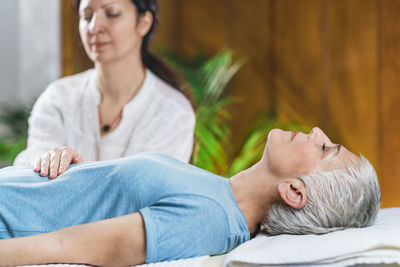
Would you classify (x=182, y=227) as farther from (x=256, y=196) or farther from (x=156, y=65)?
(x=156, y=65)

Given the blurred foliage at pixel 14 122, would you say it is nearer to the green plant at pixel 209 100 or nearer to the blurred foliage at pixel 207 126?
the blurred foliage at pixel 207 126

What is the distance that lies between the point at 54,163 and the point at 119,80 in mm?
605

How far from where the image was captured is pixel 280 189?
1164mm

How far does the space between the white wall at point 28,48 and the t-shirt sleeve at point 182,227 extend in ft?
6.39

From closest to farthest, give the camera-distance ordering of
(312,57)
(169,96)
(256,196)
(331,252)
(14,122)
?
(331,252) → (256,196) → (169,96) → (14,122) → (312,57)

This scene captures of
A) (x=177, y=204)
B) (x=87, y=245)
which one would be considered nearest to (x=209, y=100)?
(x=177, y=204)

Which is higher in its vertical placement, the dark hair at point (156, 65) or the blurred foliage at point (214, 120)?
the dark hair at point (156, 65)

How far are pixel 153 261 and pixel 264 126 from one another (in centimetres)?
198

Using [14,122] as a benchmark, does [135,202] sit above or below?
above

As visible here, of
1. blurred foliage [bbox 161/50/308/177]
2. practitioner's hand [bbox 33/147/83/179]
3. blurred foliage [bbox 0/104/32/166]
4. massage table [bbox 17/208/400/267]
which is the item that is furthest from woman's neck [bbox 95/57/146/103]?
blurred foliage [bbox 0/104/32/166]

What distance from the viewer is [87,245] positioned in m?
1.03

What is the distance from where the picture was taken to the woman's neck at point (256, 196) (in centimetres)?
122

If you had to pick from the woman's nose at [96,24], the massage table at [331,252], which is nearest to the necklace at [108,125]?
the woman's nose at [96,24]

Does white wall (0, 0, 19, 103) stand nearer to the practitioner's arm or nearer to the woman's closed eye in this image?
the woman's closed eye
